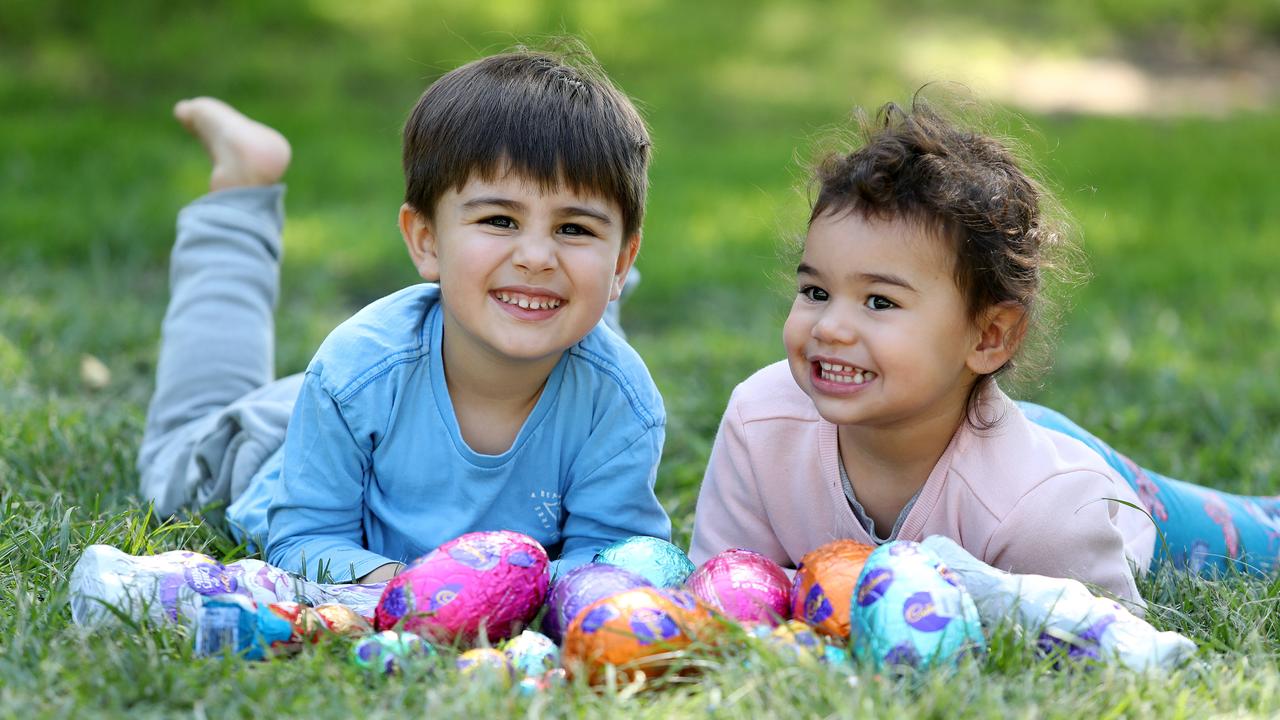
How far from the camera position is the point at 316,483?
309 centimetres

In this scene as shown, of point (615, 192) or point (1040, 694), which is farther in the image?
point (615, 192)

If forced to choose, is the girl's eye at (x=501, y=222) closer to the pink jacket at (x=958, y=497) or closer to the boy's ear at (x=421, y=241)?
the boy's ear at (x=421, y=241)

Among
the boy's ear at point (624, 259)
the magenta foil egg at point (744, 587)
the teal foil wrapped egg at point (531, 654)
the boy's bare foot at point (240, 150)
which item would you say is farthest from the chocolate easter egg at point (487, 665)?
the boy's bare foot at point (240, 150)

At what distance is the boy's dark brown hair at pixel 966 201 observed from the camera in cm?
280

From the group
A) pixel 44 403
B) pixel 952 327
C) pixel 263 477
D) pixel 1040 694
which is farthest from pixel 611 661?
pixel 44 403

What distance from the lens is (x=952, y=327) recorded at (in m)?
2.83

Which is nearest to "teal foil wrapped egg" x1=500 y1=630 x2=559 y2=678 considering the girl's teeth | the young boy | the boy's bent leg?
the young boy

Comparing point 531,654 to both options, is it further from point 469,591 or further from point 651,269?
point 651,269

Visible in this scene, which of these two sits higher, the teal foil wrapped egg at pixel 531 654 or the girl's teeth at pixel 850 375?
the girl's teeth at pixel 850 375

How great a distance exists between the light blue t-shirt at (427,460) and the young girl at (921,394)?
253 millimetres

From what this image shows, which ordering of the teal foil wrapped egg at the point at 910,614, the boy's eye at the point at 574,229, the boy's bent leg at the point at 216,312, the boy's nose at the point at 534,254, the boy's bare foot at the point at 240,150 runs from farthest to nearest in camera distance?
the boy's bare foot at the point at 240,150, the boy's bent leg at the point at 216,312, the boy's eye at the point at 574,229, the boy's nose at the point at 534,254, the teal foil wrapped egg at the point at 910,614

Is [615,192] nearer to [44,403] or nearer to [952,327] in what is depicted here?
[952,327]

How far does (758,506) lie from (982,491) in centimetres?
54

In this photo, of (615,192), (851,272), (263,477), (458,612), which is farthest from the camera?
(263,477)
